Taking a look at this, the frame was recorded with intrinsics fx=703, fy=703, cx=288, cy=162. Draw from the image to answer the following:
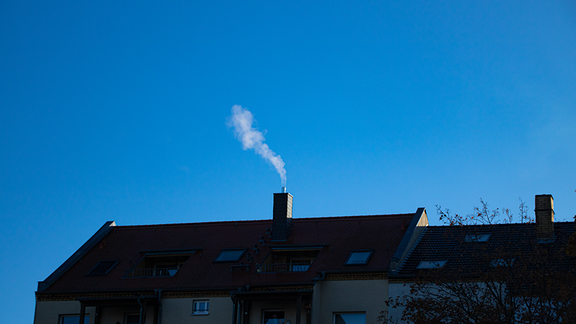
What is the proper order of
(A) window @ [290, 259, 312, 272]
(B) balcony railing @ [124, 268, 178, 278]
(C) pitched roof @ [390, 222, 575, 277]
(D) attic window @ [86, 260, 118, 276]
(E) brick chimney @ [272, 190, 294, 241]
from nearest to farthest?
(C) pitched roof @ [390, 222, 575, 277]
(A) window @ [290, 259, 312, 272]
(B) balcony railing @ [124, 268, 178, 278]
(D) attic window @ [86, 260, 118, 276]
(E) brick chimney @ [272, 190, 294, 241]

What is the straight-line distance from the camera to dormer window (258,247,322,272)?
120 feet

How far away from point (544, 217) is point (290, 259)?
43.5ft

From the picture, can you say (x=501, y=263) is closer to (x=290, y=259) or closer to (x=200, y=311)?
(x=290, y=259)

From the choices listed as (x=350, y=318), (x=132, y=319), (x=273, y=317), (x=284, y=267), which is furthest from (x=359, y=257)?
(x=132, y=319)

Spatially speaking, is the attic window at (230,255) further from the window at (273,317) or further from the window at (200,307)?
the window at (273,317)

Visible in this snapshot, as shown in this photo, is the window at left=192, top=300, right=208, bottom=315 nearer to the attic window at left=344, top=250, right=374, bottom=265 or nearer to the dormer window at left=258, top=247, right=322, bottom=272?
the dormer window at left=258, top=247, right=322, bottom=272

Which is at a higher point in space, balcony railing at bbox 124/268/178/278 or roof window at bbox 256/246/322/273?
roof window at bbox 256/246/322/273

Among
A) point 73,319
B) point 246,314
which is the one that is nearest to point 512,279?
point 246,314

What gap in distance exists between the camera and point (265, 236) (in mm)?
39750

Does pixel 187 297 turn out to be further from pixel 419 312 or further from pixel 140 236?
pixel 419 312

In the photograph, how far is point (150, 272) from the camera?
126 feet

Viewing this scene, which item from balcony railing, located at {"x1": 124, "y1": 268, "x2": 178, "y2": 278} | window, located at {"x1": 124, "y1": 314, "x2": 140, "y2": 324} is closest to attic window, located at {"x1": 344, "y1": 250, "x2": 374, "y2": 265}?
balcony railing, located at {"x1": 124, "y1": 268, "x2": 178, "y2": 278}

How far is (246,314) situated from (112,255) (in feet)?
34.1

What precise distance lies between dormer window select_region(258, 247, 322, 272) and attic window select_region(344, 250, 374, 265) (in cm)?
213
